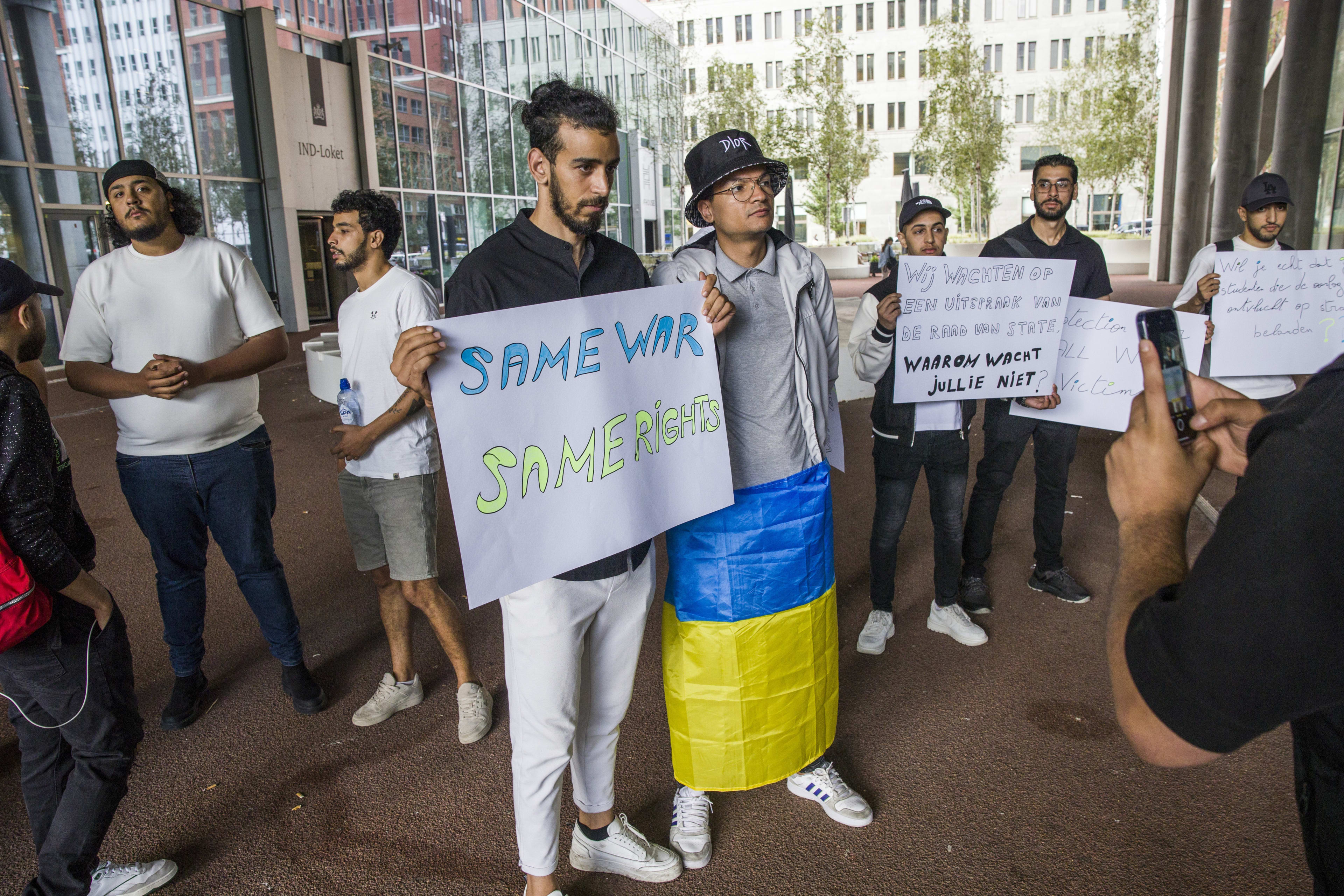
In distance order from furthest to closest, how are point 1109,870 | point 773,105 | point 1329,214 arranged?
point 773,105 < point 1329,214 < point 1109,870

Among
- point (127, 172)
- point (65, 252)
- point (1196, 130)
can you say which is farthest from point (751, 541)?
point (1196, 130)

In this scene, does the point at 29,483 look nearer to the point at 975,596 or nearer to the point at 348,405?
the point at 348,405

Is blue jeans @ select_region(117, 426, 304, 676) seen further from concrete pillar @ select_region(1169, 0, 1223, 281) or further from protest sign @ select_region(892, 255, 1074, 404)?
concrete pillar @ select_region(1169, 0, 1223, 281)

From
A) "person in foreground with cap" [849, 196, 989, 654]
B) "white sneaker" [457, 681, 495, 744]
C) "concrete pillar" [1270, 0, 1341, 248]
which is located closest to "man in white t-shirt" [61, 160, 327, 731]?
"white sneaker" [457, 681, 495, 744]

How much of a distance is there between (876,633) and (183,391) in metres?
3.13

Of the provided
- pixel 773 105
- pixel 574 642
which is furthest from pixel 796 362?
pixel 773 105

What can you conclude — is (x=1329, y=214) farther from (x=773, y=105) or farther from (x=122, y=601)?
(x=773, y=105)

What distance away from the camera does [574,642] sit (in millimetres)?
2189

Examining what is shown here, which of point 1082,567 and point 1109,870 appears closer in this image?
point 1109,870

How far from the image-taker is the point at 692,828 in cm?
264

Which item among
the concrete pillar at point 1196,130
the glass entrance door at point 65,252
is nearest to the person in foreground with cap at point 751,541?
the glass entrance door at point 65,252

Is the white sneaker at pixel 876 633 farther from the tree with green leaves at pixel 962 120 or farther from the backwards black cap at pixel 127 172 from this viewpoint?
the tree with green leaves at pixel 962 120

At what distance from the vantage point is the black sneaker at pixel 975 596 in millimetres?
4301

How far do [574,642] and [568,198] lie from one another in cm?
115
